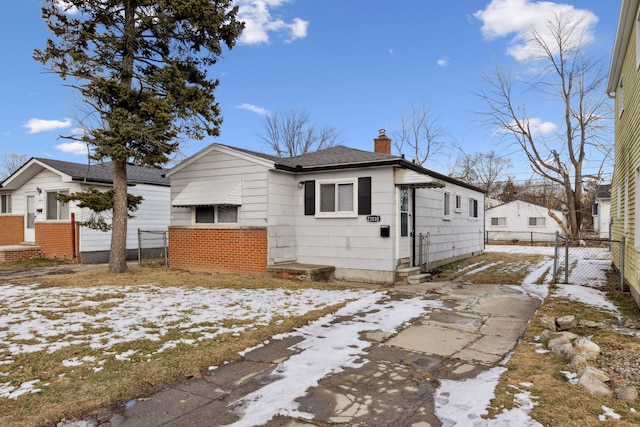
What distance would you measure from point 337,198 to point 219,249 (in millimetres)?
3723

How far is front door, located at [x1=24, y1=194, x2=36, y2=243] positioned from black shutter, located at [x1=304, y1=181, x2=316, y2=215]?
40.6 feet

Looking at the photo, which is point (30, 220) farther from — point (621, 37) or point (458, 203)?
point (621, 37)

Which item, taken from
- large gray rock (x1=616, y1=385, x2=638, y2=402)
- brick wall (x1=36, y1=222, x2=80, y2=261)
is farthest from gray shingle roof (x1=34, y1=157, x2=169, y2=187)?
large gray rock (x1=616, y1=385, x2=638, y2=402)

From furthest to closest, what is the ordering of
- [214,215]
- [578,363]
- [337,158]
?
[214,215] < [337,158] < [578,363]

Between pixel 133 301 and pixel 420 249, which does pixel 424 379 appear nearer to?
pixel 133 301

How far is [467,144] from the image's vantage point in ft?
114

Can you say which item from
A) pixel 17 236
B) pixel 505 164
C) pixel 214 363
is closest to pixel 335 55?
pixel 17 236

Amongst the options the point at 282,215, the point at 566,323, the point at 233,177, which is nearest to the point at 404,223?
the point at 282,215

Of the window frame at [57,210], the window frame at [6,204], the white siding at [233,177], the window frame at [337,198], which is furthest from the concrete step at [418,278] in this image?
the window frame at [6,204]

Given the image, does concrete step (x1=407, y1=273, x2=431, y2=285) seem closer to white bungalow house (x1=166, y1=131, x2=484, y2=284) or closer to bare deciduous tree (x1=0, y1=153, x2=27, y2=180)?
white bungalow house (x1=166, y1=131, x2=484, y2=284)

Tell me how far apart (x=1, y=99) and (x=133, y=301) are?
17944 mm

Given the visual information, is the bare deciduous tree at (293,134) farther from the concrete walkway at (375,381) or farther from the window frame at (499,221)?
the concrete walkway at (375,381)

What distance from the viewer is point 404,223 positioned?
10.5 metres

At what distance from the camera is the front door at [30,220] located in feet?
53.1
